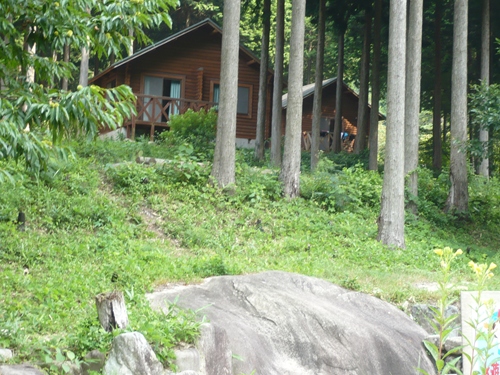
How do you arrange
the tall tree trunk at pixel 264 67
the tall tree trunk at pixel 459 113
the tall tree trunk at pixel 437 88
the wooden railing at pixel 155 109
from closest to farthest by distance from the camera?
the tall tree trunk at pixel 459 113 < the tall tree trunk at pixel 264 67 < the wooden railing at pixel 155 109 < the tall tree trunk at pixel 437 88

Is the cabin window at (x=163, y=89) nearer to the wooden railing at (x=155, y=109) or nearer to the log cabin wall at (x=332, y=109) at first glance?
the wooden railing at (x=155, y=109)

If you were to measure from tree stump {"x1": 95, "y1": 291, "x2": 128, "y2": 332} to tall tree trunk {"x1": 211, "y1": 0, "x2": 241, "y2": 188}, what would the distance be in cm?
753

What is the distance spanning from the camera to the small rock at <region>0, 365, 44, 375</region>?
146 inches

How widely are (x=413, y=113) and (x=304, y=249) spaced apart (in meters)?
5.74

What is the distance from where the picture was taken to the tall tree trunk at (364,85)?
21156mm

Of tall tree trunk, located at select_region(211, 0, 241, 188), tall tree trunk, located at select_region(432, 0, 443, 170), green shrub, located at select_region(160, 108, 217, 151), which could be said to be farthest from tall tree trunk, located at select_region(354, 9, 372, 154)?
tall tree trunk, located at select_region(211, 0, 241, 188)

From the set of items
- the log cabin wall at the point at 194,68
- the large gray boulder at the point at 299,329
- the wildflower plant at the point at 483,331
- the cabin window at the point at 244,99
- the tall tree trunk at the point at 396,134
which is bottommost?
the large gray boulder at the point at 299,329

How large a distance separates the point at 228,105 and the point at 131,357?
8.77m

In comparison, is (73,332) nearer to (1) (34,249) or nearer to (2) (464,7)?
(1) (34,249)

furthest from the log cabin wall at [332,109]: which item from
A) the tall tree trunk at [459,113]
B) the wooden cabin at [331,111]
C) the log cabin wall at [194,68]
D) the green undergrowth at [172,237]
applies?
the tall tree trunk at [459,113]

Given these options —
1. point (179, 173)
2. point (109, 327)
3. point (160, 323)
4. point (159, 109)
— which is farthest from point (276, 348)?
point (159, 109)

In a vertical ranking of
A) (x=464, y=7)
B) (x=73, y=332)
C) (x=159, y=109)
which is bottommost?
(x=73, y=332)

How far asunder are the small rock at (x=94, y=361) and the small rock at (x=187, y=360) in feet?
2.25

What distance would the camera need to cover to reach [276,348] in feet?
18.1
